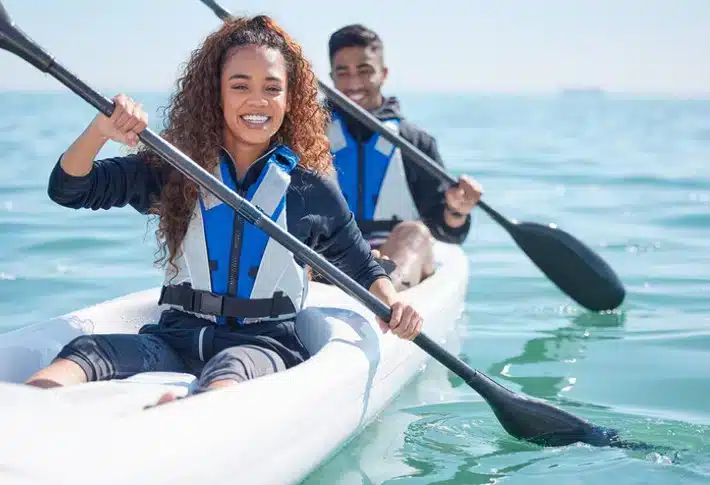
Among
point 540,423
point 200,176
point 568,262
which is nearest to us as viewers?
point 200,176

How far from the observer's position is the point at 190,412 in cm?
219

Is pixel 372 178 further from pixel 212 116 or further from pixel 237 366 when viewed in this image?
pixel 237 366

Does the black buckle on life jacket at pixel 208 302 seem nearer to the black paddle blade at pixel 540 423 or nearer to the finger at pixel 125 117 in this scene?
the finger at pixel 125 117

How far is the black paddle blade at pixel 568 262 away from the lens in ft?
15.0

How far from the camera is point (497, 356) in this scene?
4.21m

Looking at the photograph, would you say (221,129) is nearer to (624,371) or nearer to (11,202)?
(624,371)

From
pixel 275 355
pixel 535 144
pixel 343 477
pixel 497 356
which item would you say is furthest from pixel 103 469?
pixel 535 144

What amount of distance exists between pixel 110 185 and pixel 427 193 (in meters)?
1.93

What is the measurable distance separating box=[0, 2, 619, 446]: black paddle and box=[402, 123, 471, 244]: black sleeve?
128cm

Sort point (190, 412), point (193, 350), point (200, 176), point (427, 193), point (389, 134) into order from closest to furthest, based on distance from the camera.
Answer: point (190, 412), point (200, 176), point (193, 350), point (389, 134), point (427, 193)

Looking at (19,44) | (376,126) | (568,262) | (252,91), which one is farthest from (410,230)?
(19,44)

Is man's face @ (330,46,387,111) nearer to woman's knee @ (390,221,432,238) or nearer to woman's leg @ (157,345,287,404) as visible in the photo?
woman's knee @ (390,221,432,238)

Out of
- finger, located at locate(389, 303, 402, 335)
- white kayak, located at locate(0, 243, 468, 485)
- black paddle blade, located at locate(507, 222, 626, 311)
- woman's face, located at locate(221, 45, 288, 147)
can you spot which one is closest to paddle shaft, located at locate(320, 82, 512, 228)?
black paddle blade, located at locate(507, 222, 626, 311)

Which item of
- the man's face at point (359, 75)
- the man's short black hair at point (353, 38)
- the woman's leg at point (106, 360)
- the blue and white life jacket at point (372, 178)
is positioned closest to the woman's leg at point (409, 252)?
the blue and white life jacket at point (372, 178)
